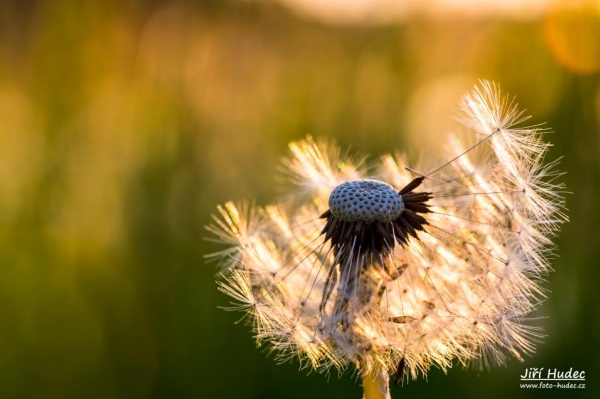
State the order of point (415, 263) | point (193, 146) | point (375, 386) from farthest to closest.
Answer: point (193, 146) → point (415, 263) → point (375, 386)

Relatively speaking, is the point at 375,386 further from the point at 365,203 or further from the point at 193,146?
the point at 193,146

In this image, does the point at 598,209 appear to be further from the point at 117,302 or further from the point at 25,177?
the point at 25,177

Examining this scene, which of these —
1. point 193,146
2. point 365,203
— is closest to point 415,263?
point 365,203

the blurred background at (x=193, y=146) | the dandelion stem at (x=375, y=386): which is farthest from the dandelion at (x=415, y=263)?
the blurred background at (x=193, y=146)

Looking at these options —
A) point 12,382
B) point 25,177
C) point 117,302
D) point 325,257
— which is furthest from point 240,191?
point 325,257

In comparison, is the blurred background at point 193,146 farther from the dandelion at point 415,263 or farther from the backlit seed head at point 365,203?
the backlit seed head at point 365,203

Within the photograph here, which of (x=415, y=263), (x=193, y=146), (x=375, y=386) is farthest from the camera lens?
(x=193, y=146)

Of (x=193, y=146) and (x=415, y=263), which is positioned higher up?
(x=193, y=146)
